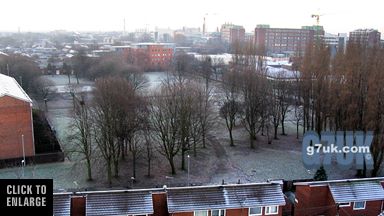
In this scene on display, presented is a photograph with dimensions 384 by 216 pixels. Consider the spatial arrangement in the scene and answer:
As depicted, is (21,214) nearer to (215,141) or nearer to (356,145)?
(356,145)

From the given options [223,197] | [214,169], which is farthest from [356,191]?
[214,169]

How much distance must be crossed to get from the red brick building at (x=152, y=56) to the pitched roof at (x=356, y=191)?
56.6 metres

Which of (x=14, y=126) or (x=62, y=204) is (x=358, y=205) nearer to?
(x=62, y=204)

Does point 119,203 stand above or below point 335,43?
below

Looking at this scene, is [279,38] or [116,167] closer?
[116,167]

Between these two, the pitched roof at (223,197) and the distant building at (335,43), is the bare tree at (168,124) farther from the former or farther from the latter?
the distant building at (335,43)

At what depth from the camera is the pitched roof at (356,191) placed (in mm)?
16781

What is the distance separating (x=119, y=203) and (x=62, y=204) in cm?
206

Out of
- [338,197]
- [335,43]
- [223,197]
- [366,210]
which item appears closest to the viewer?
[223,197]

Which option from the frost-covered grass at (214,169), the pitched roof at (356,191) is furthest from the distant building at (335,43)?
the pitched roof at (356,191)

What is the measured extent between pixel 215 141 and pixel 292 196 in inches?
487

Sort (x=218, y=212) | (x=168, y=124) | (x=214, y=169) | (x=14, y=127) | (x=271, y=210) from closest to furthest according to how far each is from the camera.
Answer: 1. (x=218, y=212)
2. (x=271, y=210)
3. (x=168, y=124)
4. (x=214, y=169)
5. (x=14, y=127)

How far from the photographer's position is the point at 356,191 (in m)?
17.1

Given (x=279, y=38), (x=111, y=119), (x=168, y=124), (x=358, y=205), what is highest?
(x=279, y=38)
